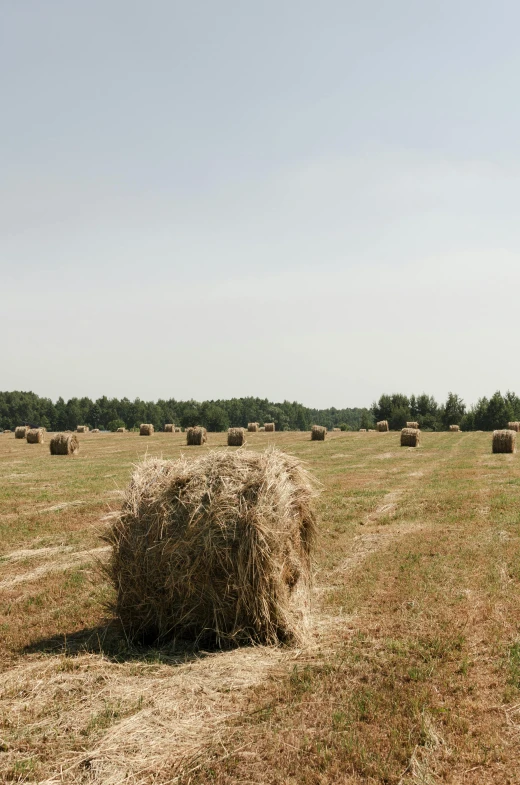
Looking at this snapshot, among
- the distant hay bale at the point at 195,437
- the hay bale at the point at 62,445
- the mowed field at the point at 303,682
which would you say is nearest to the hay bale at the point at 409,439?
the distant hay bale at the point at 195,437

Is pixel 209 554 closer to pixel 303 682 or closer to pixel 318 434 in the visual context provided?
pixel 303 682

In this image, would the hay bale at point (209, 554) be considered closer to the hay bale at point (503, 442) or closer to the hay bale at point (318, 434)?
the hay bale at point (503, 442)

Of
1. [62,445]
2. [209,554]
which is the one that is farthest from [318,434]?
[209,554]

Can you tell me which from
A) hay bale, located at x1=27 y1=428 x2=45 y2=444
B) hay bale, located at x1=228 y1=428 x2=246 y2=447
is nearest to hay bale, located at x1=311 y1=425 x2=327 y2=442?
hay bale, located at x1=228 y1=428 x2=246 y2=447

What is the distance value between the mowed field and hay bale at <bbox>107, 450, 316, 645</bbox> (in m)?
0.37

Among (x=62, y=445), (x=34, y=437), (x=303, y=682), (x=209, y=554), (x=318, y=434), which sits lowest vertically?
(x=303, y=682)

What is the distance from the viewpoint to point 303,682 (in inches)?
231

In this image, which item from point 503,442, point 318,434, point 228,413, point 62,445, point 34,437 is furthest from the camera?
point 228,413

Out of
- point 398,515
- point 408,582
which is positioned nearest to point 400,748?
point 408,582

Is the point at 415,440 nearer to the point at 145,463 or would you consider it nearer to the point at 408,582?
the point at 408,582

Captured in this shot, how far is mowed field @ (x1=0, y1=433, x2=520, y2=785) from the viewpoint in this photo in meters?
4.58

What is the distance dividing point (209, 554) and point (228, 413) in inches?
6009

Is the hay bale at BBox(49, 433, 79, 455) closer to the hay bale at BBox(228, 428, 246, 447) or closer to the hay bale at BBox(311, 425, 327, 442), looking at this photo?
the hay bale at BBox(228, 428, 246, 447)

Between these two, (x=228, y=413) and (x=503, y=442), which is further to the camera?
(x=228, y=413)
